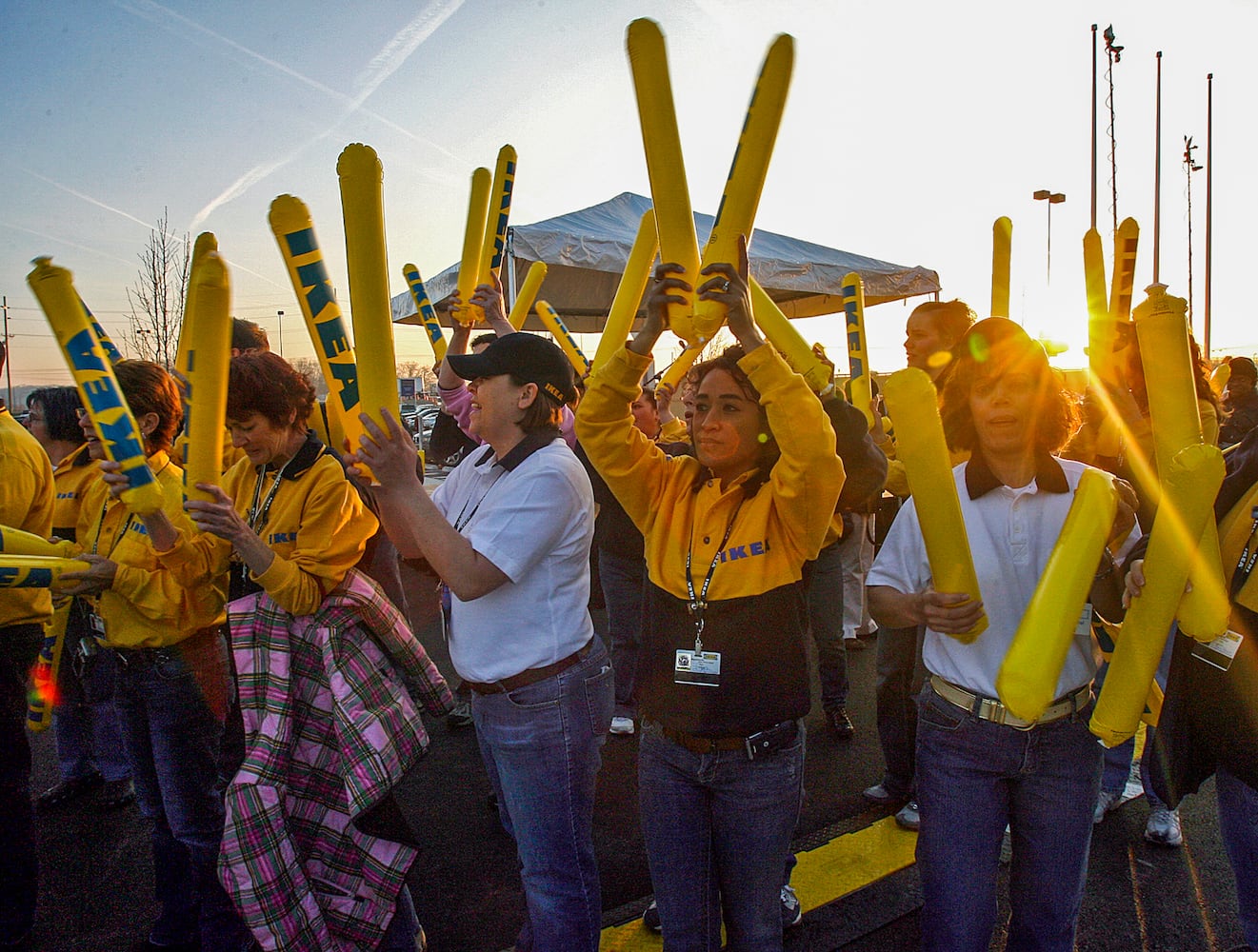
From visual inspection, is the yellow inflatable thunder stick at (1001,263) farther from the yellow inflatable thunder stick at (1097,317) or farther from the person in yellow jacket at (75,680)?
the person in yellow jacket at (75,680)

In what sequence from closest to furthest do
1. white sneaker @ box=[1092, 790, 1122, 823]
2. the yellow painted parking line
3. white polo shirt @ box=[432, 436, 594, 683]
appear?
white polo shirt @ box=[432, 436, 594, 683]
the yellow painted parking line
white sneaker @ box=[1092, 790, 1122, 823]

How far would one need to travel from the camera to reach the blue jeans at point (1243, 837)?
1987 mm

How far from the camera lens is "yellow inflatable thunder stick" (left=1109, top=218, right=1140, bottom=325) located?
8.09 feet

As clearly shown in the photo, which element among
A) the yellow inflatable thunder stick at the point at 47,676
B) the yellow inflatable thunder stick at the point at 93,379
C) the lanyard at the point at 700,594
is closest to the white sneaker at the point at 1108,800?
the lanyard at the point at 700,594

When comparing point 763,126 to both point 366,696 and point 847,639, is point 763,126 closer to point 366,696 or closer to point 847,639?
point 366,696

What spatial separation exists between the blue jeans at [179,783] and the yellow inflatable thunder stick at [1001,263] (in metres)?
3.11

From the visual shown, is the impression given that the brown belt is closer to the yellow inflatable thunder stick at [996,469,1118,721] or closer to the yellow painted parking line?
the yellow inflatable thunder stick at [996,469,1118,721]

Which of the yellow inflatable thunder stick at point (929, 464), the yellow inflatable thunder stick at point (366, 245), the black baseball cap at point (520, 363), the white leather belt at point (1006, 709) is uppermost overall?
the yellow inflatable thunder stick at point (366, 245)

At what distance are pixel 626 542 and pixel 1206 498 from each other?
2.83m

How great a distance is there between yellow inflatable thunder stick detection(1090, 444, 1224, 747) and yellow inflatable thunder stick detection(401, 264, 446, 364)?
2683mm

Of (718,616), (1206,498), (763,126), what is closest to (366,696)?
(718,616)

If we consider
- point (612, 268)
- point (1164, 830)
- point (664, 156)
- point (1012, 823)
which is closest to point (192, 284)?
point (664, 156)

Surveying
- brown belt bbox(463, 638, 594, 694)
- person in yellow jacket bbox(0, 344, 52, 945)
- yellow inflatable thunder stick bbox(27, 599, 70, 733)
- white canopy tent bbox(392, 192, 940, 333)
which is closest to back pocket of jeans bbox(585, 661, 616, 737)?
brown belt bbox(463, 638, 594, 694)

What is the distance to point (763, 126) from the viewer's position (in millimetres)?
1489
